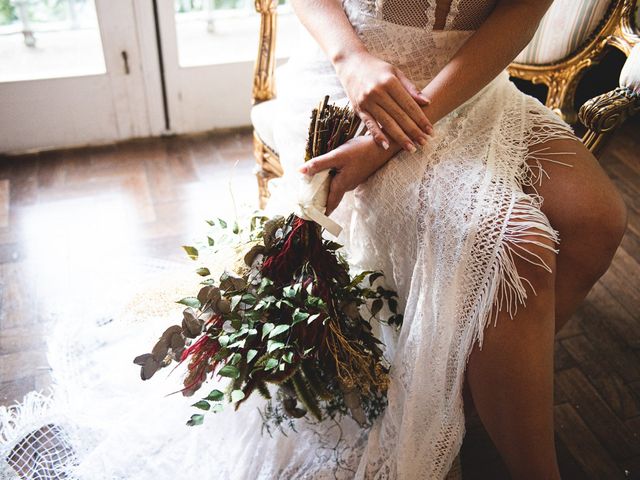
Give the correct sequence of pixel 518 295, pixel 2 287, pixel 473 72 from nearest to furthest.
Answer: pixel 518 295 < pixel 473 72 < pixel 2 287

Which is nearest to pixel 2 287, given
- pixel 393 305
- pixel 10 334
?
pixel 10 334

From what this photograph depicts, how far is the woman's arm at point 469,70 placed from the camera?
105 centimetres

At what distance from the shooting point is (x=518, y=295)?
3.07ft

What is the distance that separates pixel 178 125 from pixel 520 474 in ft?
5.72

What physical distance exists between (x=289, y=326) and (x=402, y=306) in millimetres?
264

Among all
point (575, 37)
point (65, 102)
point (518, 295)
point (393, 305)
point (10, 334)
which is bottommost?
point (10, 334)

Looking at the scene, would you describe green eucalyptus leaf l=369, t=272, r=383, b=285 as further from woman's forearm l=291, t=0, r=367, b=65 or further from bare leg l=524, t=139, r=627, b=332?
woman's forearm l=291, t=0, r=367, b=65

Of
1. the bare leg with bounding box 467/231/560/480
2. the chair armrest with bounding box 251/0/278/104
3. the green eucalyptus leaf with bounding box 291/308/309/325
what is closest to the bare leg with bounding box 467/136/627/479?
the bare leg with bounding box 467/231/560/480

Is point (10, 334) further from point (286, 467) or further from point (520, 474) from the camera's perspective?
point (520, 474)

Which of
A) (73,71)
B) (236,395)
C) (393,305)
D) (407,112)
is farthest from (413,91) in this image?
(73,71)

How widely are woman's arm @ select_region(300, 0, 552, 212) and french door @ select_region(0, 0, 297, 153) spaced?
1.27m

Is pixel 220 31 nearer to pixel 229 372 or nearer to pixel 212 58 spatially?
pixel 212 58

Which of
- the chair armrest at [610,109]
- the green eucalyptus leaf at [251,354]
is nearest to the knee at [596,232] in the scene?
the chair armrest at [610,109]

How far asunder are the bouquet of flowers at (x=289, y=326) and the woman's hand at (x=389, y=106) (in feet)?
0.13
